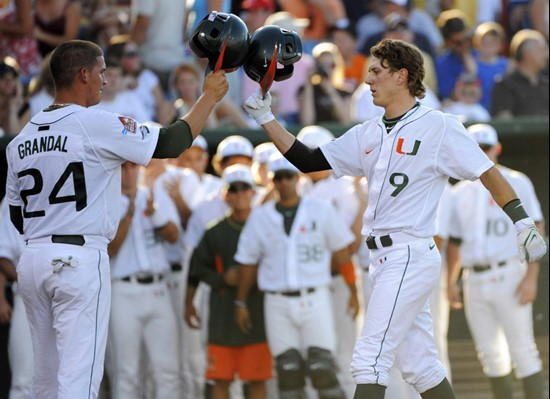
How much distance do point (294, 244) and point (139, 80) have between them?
10.2 ft

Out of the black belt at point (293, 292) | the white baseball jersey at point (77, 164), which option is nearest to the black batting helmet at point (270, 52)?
the white baseball jersey at point (77, 164)

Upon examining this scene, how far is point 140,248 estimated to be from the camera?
9227 millimetres

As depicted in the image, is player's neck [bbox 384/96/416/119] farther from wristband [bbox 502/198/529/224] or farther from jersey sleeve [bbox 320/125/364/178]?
wristband [bbox 502/198/529/224]

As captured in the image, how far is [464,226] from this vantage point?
965 cm

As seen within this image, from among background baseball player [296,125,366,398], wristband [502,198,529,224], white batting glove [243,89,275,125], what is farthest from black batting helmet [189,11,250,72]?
background baseball player [296,125,366,398]

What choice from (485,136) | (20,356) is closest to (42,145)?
(20,356)

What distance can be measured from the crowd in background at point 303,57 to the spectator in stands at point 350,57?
1 centimetres

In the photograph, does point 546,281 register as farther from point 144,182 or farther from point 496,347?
point 144,182

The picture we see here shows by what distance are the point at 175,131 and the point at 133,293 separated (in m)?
3.39

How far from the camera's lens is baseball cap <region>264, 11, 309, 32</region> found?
11781 millimetres

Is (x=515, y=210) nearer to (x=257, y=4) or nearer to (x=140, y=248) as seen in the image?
(x=140, y=248)

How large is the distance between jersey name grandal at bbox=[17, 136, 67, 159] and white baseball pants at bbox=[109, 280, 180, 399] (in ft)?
10.8

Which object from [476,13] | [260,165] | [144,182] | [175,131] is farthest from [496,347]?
[476,13]

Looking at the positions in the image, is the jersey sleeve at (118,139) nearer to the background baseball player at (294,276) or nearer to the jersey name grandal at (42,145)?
the jersey name grandal at (42,145)
